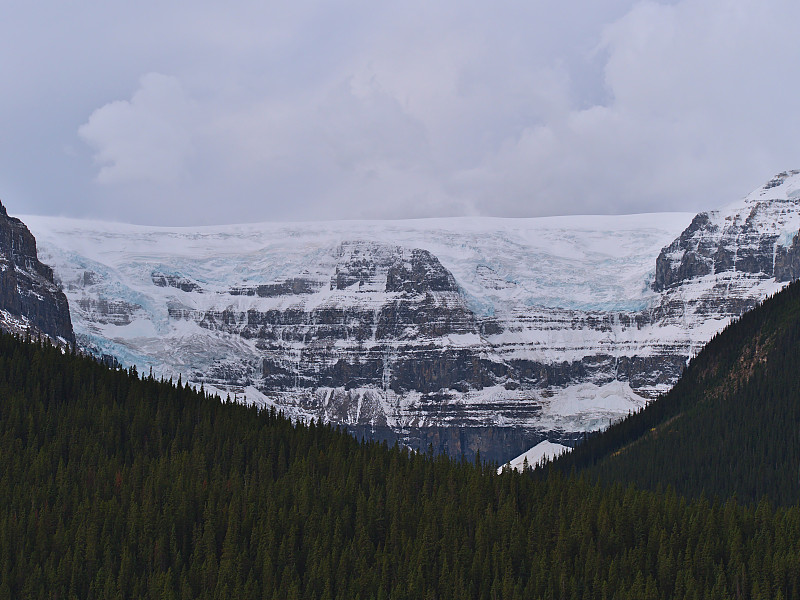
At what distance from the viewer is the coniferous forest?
140 meters

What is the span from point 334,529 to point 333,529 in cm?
17

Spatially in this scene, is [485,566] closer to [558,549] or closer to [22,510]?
[558,549]

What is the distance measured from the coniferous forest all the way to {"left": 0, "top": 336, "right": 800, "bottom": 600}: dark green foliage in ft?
0.81

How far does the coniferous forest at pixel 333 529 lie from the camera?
5507 inches

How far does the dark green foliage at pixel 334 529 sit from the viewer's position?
139875 mm

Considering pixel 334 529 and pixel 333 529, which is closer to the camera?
pixel 334 529

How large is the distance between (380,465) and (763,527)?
1893 inches

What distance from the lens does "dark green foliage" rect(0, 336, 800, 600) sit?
139875 millimetres

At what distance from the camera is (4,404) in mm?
191750

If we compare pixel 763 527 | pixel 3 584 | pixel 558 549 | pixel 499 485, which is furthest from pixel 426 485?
pixel 3 584

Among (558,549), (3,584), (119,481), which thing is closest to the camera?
(3,584)

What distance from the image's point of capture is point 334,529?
157 m

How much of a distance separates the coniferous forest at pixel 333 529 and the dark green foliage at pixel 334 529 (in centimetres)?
25

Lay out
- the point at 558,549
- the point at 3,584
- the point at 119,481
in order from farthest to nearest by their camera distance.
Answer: the point at 119,481, the point at 558,549, the point at 3,584
